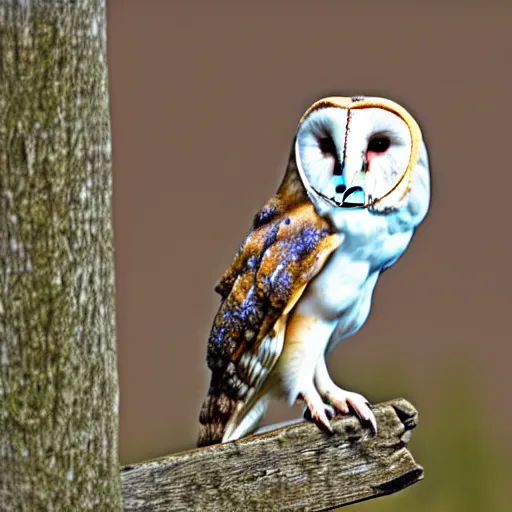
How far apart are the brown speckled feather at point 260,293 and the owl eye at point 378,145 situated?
4.3 inches

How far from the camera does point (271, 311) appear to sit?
149 centimetres

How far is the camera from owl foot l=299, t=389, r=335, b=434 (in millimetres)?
1391

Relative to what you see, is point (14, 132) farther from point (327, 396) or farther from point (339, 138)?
point (327, 396)

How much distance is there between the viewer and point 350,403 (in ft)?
4.87

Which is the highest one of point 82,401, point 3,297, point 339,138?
point 339,138

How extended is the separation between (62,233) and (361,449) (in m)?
0.54

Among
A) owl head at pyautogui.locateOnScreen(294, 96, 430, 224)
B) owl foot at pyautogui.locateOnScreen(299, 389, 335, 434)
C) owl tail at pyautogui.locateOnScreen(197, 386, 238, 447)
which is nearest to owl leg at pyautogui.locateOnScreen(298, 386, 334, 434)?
owl foot at pyautogui.locateOnScreen(299, 389, 335, 434)

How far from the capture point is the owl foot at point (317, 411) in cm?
139

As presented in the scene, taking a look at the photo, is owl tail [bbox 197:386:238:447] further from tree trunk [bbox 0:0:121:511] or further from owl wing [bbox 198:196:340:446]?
tree trunk [bbox 0:0:121:511]

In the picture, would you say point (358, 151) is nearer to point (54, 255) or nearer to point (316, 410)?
point (316, 410)

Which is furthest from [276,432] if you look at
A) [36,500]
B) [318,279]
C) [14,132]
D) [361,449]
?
[14,132]

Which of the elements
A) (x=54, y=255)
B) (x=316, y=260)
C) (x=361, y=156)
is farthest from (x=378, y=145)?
(x=54, y=255)

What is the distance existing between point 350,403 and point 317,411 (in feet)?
0.23

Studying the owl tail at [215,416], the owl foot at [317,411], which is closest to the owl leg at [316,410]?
the owl foot at [317,411]
